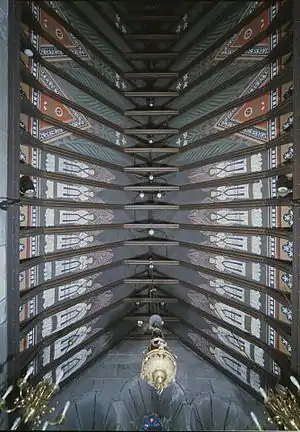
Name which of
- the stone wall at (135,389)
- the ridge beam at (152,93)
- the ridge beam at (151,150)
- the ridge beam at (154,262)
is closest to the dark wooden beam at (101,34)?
the ridge beam at (152,93)

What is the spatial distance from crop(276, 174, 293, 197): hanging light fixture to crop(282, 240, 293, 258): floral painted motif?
53cm

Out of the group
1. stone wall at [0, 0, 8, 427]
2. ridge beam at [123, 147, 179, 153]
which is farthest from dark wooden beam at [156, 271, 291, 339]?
stone wall at [0, 0, 8, 427]

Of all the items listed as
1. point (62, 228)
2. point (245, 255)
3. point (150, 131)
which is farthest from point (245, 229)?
point (62, 228)

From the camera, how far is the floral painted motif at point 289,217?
11.1 ft

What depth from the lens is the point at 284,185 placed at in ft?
11.1

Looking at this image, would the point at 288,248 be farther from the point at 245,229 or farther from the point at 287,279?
the point at 245,229

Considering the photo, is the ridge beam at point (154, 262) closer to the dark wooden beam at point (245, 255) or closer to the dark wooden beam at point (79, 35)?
the dark wooden beam at point (245, 255)

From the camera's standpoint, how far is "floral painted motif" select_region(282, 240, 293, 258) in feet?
11.4

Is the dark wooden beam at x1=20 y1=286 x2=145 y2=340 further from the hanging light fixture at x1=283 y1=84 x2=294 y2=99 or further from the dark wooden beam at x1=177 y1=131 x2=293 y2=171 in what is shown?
the hanging light fixture at x1=283 y1=84 x2=294 y2=99

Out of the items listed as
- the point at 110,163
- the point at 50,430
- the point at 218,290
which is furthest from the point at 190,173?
the point at 50,430

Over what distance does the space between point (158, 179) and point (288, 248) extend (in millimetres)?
2434

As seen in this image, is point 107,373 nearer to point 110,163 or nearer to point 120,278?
point 120,278

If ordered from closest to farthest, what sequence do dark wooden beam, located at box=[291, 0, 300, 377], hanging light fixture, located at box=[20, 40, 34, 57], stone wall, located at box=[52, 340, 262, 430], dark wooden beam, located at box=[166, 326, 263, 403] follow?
dark wooden beam, located at box=[291, 0, 300, 377]
hanging light fixture, located at box=[20, 40, 34, 57]
dark wooden beam, located at box=[166, 326, 263, 403]
stone wall, located at box=[52, 340, 262, 430]

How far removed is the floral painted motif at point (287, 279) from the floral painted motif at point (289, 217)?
1.86ft
